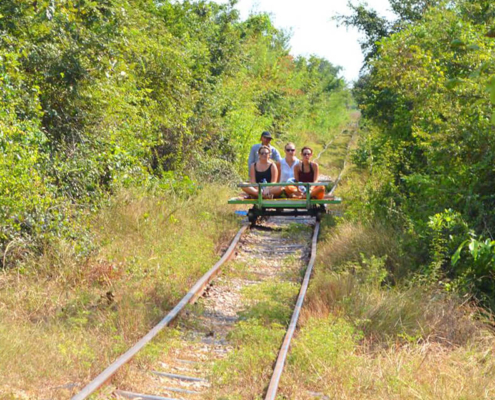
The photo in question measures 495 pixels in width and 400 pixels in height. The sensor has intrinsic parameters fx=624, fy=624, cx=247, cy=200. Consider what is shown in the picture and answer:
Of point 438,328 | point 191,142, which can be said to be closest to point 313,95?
point 191,142

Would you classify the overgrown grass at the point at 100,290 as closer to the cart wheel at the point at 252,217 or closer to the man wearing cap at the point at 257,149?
the cart wheel at the point at 252,217

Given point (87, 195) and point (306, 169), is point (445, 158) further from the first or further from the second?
point (87, 195)

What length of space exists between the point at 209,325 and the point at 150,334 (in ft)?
3.46

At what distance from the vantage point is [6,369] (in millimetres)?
5160

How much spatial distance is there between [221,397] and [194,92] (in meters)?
12.3

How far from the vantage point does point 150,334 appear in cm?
623

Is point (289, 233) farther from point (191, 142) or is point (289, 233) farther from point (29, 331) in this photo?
point (29, 331)

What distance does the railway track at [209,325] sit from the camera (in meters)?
5.26

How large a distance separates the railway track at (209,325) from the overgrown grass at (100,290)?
9.1 inches

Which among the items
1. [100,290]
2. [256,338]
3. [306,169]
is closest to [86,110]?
[100,290]

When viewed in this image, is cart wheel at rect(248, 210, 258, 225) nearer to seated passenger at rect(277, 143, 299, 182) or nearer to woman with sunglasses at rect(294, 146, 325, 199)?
seated passenger at rect(277, 143, 299, 182)

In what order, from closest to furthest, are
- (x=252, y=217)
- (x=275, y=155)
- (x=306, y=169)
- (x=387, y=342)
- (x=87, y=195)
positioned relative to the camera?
(x=387, y=342) → (x=87, y=195) → (x=252, y=217) → (x=306, y=169) → (x=275, y=155)

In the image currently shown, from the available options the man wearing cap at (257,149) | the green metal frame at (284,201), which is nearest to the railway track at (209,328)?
the green metal frame at (284,201)

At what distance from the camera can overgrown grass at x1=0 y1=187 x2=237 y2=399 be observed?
17.9 feet
